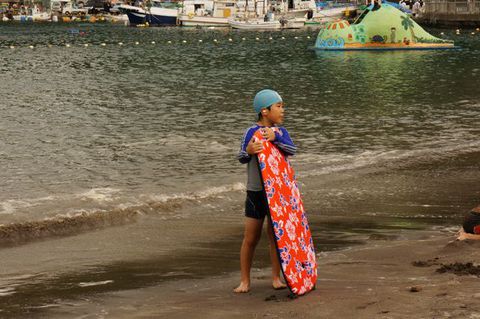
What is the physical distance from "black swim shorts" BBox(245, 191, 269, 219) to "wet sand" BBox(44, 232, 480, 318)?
69 cm

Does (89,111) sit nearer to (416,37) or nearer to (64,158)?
(64,158)

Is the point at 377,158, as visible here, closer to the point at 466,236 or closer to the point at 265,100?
the point at 466,236

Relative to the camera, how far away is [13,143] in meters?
20.7

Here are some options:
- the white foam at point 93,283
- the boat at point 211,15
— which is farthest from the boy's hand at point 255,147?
the boat at point 211,15

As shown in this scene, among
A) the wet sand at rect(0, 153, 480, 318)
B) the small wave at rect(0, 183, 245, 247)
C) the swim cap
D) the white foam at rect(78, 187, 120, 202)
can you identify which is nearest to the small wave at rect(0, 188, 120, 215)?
the white foam at rect(78, 187, 120, 202)

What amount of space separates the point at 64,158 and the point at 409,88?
18028 millimetres

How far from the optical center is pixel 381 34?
181 feet

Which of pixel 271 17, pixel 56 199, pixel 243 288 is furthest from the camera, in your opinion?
pixel 271 17

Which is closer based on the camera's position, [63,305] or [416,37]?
[63,305]

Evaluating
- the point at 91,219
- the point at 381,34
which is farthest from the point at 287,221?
the point at 381,34

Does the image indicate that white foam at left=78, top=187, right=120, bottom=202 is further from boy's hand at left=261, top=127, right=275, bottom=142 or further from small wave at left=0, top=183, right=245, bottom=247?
boy's hand at left=261, top=127, right=275, bottom=142

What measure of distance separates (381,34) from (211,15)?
54792mm

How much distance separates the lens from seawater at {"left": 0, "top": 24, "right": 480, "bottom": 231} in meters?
15.4

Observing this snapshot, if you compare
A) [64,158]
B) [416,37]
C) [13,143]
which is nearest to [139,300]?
[64,158]
